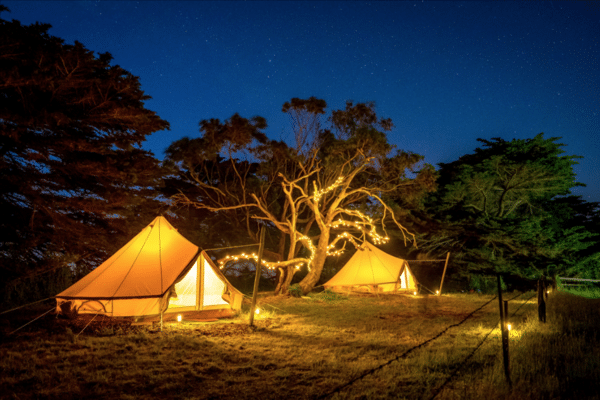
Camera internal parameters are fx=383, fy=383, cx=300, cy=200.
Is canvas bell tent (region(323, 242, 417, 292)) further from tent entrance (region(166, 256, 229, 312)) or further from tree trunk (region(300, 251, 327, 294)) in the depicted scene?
tent entrance (region(166, 256, 229, 312))

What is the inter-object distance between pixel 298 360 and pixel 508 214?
16894mm

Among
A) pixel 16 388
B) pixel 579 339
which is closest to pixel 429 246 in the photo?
pixel 579 339

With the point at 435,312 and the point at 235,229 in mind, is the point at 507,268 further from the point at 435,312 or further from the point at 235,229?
the point at 235,229

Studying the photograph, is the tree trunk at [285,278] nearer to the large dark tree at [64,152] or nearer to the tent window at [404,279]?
the tent window at [404,279]

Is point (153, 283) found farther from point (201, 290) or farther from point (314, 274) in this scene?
point (314, 274)

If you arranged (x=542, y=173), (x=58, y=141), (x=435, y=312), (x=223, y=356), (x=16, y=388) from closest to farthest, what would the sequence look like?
(x=16, y=388), (x=223, y=356), (x=435, y=312), (x=58, y=141), (x=542, y=173)

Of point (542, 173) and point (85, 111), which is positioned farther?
point (542, 173)

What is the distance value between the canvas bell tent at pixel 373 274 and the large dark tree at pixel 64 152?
7494mm

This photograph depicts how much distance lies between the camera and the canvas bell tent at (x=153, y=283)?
Result: 6.97 meters

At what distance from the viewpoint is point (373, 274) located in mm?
13695

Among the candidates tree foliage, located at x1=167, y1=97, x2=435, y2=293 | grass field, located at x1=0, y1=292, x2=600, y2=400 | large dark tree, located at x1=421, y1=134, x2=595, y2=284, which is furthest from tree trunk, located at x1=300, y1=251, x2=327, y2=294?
large dark tree, located at x1=421, y1=134, x2=595, y2=284

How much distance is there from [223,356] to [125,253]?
4.13m

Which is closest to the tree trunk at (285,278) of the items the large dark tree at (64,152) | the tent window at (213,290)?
the tent window at (213,290)

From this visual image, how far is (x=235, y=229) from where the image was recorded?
17422 millimetres
